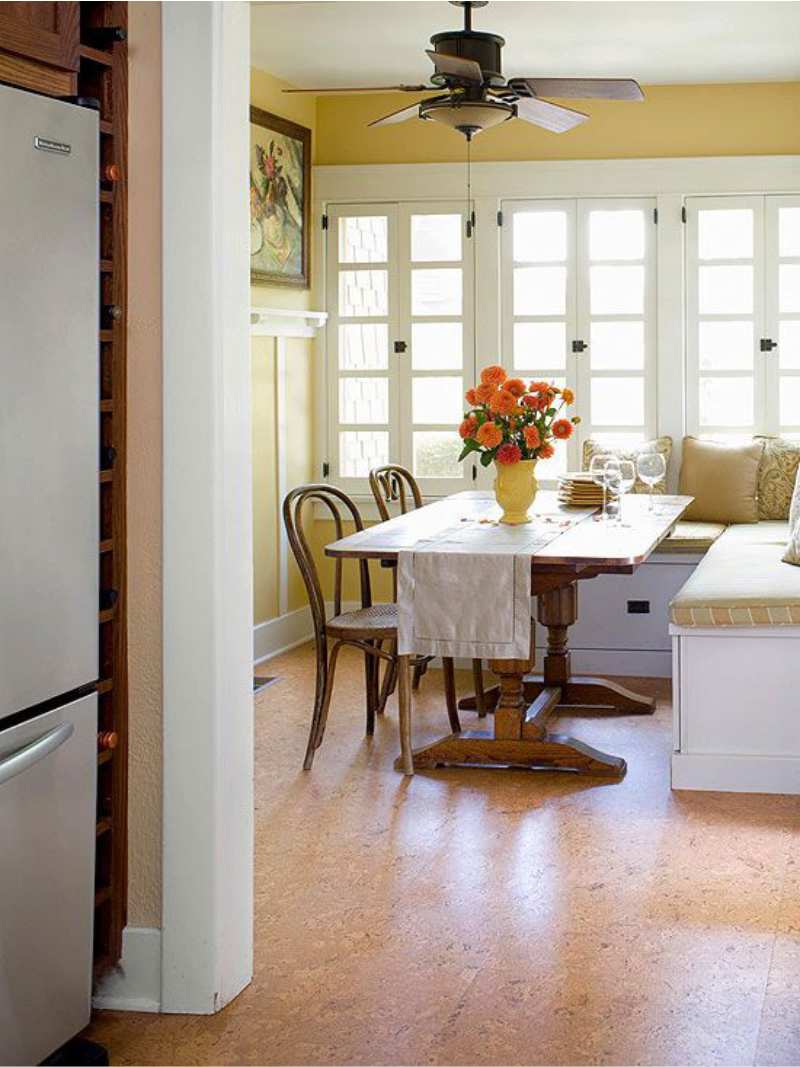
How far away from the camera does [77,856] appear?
9.10 feet

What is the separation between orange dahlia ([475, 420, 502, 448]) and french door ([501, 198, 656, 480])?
92.0 inches

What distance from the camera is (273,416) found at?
725cm

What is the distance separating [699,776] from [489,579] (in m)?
0.93

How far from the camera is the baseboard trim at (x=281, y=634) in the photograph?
23.3 feet

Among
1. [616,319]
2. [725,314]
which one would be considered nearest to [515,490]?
[616,319]

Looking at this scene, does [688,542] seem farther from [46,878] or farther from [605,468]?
[46,878]

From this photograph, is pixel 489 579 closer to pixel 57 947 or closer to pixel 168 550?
pixel 168 550

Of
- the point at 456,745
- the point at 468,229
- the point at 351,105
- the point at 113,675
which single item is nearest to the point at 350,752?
the point at 456,745

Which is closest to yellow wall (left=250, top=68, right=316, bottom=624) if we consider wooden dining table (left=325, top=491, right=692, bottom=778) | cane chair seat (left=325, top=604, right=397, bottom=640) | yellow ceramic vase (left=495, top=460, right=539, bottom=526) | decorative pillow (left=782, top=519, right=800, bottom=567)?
wooden dining table (left=325, top=491, right=692, bottom=778)

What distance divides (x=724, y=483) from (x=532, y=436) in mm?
2206

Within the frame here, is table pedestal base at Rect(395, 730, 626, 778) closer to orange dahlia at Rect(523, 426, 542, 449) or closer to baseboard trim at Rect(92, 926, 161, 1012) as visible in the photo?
orange dahlia at Rect(523, 426, 542, 449)

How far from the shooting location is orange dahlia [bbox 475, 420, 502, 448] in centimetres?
529

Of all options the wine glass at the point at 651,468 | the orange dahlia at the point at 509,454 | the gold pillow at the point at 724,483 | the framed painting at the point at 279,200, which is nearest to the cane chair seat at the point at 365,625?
the orange dahlia at the point at 509,454

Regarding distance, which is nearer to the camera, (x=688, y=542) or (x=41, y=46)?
(x=41, y=46)
